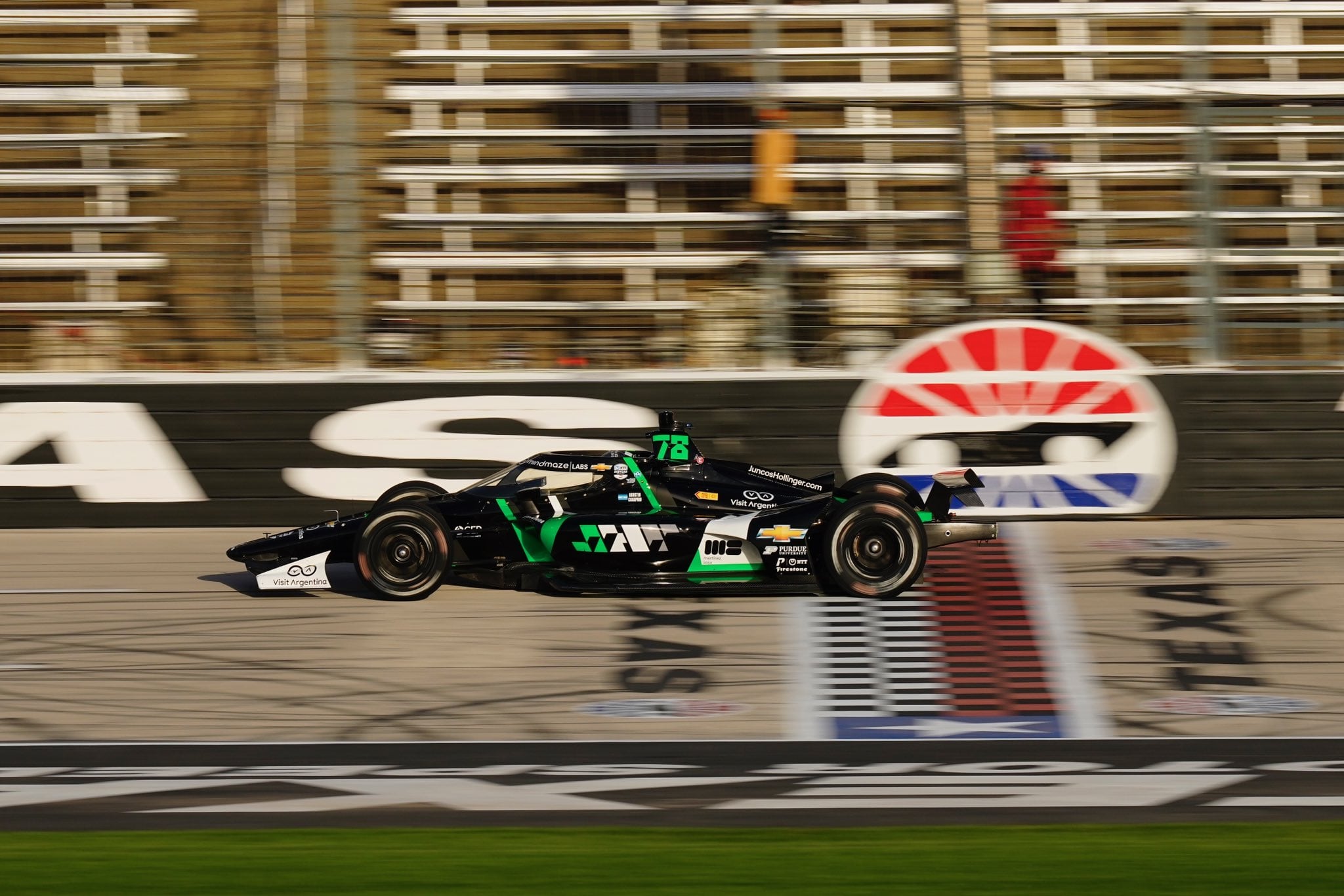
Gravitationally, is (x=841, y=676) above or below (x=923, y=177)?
below

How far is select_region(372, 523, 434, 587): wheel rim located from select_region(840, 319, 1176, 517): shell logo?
2.89m

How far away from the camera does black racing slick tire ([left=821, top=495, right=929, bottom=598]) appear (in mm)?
7852

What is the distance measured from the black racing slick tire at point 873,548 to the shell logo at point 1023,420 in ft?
6.04

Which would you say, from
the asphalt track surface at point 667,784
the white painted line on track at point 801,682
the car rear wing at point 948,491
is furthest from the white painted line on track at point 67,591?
the car rear wing at point 948,491

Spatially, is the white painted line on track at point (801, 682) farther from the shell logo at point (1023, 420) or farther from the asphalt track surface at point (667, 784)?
the shell logo at point (1023, 420)

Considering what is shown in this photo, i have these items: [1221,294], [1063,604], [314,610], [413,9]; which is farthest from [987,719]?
[413,9]

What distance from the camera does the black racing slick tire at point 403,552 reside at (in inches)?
317

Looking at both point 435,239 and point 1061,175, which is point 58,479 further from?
point 1061,175

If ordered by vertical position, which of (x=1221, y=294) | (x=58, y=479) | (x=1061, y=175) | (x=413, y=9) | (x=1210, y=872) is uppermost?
(x=413, y=9)

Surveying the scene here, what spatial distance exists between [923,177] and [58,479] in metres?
5.80

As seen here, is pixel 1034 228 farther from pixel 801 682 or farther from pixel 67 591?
pixel 67 591

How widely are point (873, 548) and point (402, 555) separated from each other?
93.1 inches

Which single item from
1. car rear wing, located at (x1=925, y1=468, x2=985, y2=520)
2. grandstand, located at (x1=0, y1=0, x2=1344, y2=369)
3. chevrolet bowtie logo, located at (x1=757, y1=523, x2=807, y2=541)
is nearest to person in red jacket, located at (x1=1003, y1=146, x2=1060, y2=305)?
grandstand, located at (x1=0, y1=0, x2=1344, y2=369)

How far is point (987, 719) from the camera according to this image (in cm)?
622
